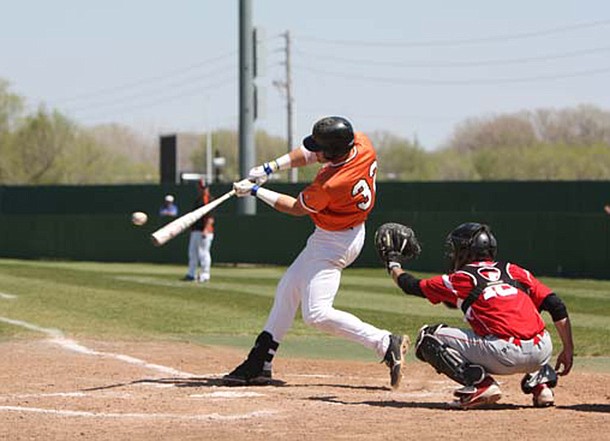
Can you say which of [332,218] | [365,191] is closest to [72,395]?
[332,218]

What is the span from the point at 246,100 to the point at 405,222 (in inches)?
247

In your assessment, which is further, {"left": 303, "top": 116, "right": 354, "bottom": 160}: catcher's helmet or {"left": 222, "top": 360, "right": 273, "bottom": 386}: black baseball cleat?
{"left": 222, "top": 360, "right": 273, "bottom": 386}: black baseball cleat

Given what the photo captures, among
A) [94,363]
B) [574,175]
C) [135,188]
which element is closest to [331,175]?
[94,363]

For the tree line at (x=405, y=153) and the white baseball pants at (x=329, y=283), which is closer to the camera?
the white baseball pants at (x=329, y=283)

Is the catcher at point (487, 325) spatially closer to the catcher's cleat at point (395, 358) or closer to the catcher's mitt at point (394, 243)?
the catcher's mitt at point (394, 243)

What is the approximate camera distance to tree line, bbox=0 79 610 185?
7206cm

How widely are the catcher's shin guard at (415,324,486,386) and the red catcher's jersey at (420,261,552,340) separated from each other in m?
0.22

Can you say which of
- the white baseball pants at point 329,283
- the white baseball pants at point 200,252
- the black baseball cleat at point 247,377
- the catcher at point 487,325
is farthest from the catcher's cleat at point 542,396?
the white baseball pants at point 200,252

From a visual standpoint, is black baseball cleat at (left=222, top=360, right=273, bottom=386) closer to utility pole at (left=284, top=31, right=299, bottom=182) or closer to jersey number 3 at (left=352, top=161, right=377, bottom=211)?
jersey number 3 at (left=352, top=161, right=377, bottom=211)

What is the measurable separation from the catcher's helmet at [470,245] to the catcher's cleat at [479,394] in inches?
30.5

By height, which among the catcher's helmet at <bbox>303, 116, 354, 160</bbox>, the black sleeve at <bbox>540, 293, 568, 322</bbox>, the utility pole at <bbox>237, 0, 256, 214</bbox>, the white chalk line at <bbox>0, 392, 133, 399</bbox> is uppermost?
the utility pole at <bbox>237, 0, 256, 214</bbox>

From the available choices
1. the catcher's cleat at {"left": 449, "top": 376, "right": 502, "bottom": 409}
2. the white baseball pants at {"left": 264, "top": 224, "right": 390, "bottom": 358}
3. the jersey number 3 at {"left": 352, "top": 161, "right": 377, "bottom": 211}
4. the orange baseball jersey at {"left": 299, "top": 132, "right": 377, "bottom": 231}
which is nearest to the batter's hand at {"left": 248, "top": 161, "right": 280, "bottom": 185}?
the orange baseball jersey at {"left": 299, "top": 132, "right": 377, "bottom": 231}

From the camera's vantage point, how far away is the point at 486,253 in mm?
8508

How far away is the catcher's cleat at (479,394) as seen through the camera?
840 centimetres
